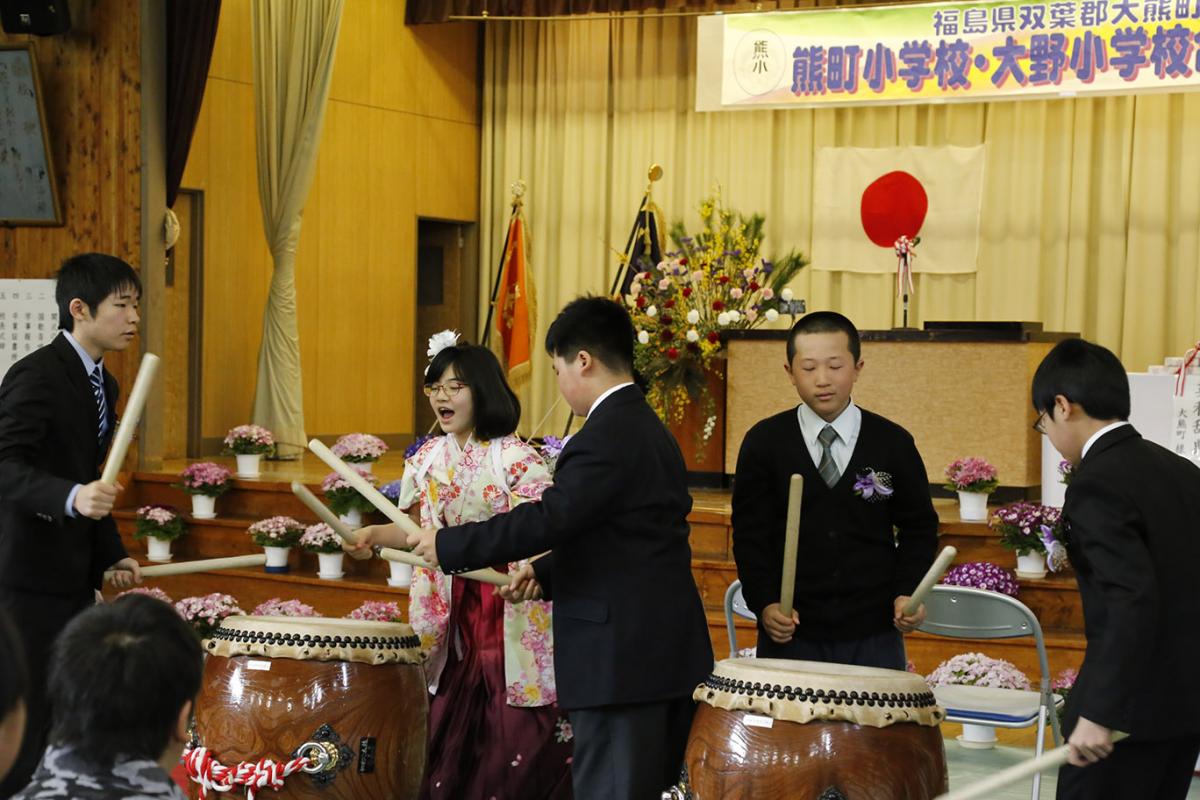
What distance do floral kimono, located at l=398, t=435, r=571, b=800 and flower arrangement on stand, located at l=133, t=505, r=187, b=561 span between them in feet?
11.1

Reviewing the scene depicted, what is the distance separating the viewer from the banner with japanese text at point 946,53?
782 cm

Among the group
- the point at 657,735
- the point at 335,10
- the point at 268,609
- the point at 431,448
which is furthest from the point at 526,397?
the point at 657,735

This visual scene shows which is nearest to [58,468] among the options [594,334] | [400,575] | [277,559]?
[594,334]

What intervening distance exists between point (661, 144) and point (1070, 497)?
26.2 feet

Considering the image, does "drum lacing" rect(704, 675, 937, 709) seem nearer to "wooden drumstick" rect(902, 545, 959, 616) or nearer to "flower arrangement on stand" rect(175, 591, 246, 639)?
"wooden drumstick" rect(902, 545, 959, 616)

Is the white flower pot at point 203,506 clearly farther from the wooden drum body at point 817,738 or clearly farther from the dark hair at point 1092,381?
the dark hair at point 1092,381

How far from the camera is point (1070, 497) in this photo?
243 cm

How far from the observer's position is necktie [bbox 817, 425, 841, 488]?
304 cm

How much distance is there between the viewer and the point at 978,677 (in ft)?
15.1

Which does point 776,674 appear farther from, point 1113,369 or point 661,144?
point 661,144

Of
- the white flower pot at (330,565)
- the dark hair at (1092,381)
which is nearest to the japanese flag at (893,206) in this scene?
the white flower pot at (330,565)

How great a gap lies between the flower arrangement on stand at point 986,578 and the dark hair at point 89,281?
10.4ft

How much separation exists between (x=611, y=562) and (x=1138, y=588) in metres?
0.90

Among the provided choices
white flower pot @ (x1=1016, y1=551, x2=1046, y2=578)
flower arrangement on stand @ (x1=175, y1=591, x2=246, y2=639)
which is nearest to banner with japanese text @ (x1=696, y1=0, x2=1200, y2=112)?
white flower pot @ (x1=1016, y1=551, x2=1046, y2=578)
